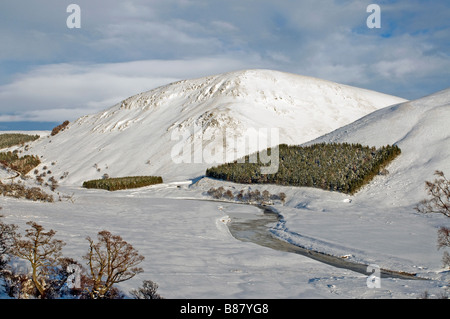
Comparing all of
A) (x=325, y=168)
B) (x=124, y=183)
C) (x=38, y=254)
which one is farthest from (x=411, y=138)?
(x=38, y=254)

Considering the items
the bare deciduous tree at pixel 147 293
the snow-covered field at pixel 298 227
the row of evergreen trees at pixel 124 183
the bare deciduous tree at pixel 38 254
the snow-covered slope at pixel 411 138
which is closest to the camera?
the bare deciduous tree at pixel 38 254

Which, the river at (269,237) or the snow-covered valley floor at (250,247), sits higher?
the snow-covered valley floor at (250,247)

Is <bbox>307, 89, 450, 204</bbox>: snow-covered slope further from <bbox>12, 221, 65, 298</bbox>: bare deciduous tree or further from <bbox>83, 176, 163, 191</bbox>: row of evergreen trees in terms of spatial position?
<bbox>12, 221, 65, 298</bbox>: bare deciduous tree

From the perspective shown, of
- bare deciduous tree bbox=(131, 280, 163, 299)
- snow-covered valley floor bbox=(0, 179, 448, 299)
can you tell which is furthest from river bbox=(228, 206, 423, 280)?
bare deciduous tree bbox=(131, 280, 163, 299)

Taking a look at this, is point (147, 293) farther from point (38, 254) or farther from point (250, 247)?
point (250, 247)

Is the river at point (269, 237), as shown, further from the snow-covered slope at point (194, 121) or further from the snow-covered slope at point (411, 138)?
the snow-covered slope at point (194, 121)

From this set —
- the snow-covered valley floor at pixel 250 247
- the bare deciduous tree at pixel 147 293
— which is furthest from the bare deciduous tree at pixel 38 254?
the bare deciduous tree at pixel 147 293
